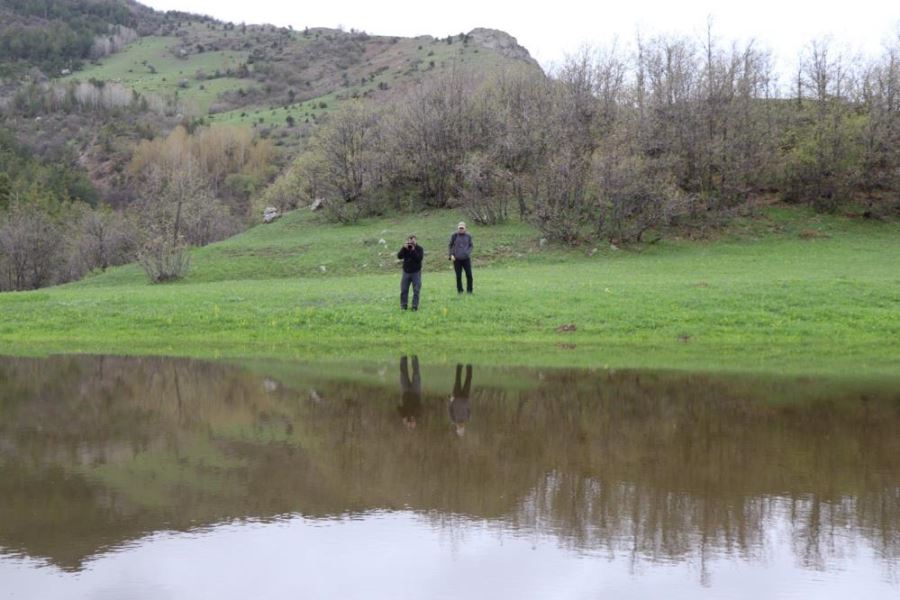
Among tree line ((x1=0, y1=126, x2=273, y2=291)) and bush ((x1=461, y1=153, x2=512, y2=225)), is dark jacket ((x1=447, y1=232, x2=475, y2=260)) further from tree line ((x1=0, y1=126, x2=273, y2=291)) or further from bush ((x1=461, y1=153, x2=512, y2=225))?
bush ((x1=461, y1=153, x2=512, y2=225))

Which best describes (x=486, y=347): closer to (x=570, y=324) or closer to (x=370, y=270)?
(x=570, y=324)

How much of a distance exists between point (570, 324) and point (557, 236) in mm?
17672

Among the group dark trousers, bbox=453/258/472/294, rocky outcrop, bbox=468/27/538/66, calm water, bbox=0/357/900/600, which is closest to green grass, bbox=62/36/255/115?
rocky outcrop, bbox=468/27/538/66

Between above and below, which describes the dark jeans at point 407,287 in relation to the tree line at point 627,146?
below

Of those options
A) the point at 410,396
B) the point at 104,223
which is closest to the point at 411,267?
the point at 410,396

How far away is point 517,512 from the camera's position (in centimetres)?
767

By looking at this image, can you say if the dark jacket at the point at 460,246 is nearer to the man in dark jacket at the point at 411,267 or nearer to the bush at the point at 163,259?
the man in dark jacket at the point at 411,267

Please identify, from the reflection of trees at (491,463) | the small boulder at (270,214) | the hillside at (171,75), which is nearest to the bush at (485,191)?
the small boulder at (270,214)

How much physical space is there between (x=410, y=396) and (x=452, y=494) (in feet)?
A: 16.9

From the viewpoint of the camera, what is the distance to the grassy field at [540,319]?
18.4m

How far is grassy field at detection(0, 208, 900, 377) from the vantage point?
60.3ft

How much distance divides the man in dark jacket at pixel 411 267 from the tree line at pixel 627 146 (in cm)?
1670

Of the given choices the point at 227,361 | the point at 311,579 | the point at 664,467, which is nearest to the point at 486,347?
the point at 227,361

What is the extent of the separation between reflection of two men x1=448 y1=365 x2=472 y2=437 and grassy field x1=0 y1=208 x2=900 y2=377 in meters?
2.51
